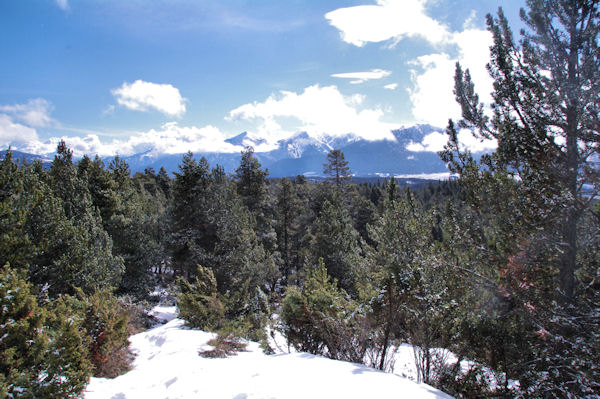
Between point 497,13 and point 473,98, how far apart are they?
5.32 feet

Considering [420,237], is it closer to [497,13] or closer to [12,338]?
[497,13]

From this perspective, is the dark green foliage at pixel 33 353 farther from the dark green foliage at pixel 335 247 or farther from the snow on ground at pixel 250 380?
the dark green foliage at pixel 335 247

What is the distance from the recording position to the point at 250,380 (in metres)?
4.50

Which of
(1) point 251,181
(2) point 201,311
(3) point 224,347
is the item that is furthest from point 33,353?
(1) point 251,181

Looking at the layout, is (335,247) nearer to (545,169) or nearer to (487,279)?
(487,279)

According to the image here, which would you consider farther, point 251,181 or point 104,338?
point 251,181

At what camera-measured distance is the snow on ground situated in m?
3.85

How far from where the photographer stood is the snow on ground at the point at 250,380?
3.85m

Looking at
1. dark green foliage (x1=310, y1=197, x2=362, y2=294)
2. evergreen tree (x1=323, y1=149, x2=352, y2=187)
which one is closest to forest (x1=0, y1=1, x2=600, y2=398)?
dark green foliage (x1=310, y1=197, x2=362, y2=294)

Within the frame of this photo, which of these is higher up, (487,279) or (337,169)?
(337,169)

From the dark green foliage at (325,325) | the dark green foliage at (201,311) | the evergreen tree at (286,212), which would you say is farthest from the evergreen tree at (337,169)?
the dark green foliage at (325,325)

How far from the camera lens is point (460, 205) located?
6336 mm

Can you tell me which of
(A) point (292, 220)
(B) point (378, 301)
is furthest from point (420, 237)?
(A) point (292, 220)

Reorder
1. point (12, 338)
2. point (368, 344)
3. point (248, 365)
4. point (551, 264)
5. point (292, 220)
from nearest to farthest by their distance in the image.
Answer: point (12, 338)
point (551, 264)
point (248, 365)
point (368, 344)
point (292, 220)
